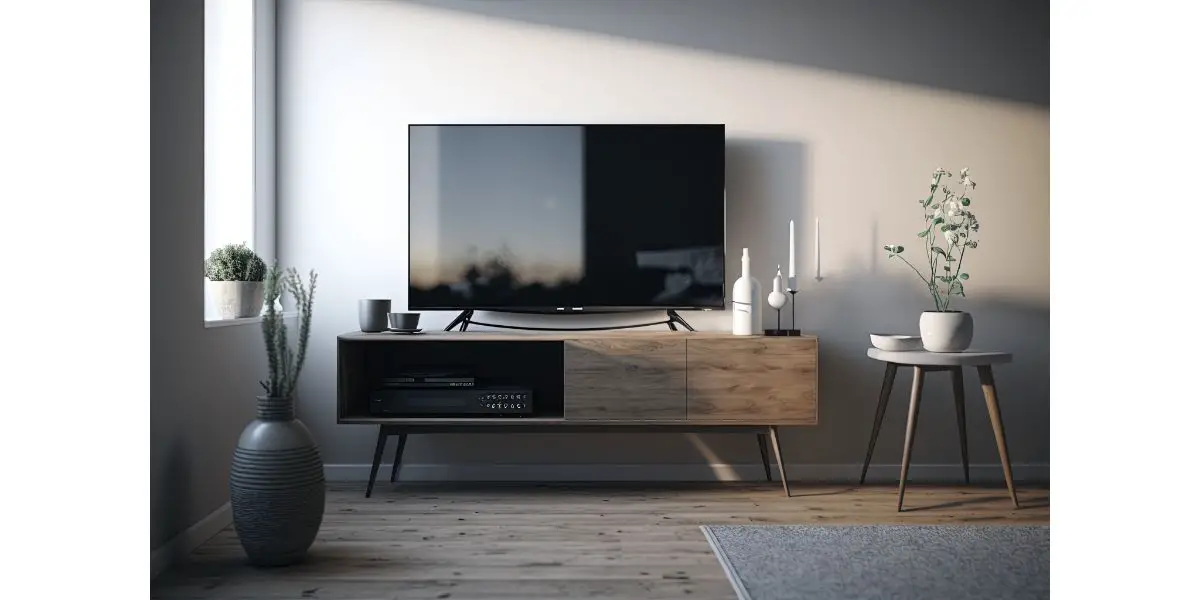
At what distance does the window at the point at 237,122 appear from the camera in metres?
3.30

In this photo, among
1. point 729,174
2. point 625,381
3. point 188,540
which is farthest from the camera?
point 729,174

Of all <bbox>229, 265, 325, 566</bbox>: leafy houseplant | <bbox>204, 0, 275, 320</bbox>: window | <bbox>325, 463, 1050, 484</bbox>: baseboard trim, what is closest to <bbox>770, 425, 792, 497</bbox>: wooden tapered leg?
<bbox>325, 463, 1050, 484</bbox>: baseboard trim

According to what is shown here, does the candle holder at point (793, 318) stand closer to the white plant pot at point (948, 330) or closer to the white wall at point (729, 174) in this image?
the white wall at point (729, 174)

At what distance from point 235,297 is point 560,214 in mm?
1243

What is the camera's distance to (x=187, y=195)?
2510mm

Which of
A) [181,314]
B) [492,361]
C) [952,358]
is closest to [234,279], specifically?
[181,314]

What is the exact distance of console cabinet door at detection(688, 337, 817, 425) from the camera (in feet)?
10.5

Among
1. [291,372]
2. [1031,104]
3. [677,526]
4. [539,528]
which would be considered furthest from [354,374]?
[1031,104]

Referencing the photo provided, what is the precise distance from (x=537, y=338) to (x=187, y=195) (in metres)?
1.28

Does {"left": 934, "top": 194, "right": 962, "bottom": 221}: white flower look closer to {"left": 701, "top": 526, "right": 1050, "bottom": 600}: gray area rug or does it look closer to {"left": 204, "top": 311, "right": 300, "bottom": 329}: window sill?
{"left": 701, "top": 526, "right": 1050, "bottom": 600}: gray area rug

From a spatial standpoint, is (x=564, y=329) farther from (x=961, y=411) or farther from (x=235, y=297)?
(x=961, y=411)

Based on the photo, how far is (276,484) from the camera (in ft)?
7.47
